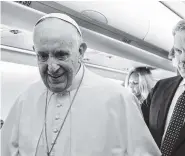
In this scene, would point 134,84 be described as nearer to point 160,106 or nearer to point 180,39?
point 160,106

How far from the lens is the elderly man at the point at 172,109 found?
6.87ft

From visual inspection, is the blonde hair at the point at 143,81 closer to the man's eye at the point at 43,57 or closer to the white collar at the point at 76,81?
the white collar at the point at 76,81

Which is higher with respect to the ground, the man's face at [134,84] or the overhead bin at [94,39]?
the overhead bin at [94,39]

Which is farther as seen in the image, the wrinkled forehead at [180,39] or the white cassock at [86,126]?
the wrinkled forehead at [180,39]

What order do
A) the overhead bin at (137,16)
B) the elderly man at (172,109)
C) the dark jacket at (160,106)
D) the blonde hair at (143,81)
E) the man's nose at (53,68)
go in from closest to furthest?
the man's nose at (53,68)
the elderly man at (172,109)
the dark jacket at (160,106)
the overhead bin at (137,16)
the blonde hair at (143,81)

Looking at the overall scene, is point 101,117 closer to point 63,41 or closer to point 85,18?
point 63,41

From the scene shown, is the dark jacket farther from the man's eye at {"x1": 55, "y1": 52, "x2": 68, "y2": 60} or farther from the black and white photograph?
the man's eye at {"x1": 55, "y1": 52, "x2": 68, "y2": 60}

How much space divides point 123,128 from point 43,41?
1.98 feet

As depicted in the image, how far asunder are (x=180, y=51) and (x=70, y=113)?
1096 millimetres

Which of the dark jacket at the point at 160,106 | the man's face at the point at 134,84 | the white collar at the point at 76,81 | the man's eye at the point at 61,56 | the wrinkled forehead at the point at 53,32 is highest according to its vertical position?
the wrinkled forehead at the point at 53,32

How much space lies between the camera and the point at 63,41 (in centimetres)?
140

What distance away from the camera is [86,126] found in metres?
1.48

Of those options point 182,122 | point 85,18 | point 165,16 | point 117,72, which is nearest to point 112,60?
point 117,72

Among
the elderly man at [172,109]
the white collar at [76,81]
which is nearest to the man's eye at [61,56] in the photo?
the white collar at [76,81]
